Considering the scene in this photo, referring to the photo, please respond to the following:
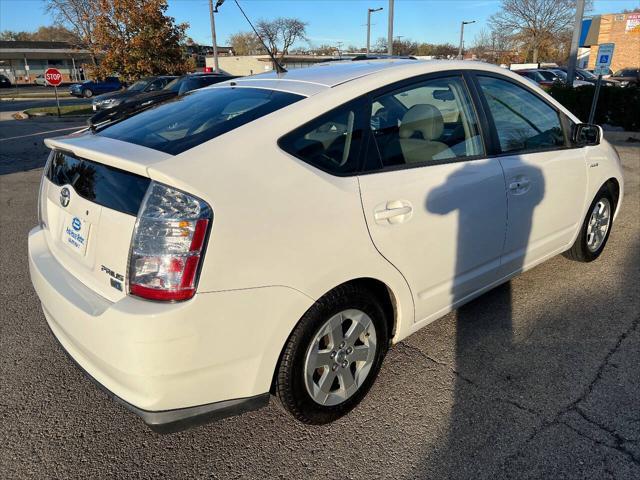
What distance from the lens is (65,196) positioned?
2.29 meters

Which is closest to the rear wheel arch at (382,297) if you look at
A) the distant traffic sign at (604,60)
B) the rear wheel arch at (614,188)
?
the rear wheel arch at (614,188)

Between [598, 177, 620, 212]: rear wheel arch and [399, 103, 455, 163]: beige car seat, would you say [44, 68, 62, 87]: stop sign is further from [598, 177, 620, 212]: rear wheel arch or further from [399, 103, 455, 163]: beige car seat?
[598, 177, 620, 212]: rear wheel arch

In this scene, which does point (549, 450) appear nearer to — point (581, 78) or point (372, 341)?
point (372, 341)

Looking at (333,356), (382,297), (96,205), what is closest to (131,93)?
(96,205)

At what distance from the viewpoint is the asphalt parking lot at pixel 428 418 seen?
7.18ft

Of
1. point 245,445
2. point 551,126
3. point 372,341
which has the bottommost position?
point 245,445

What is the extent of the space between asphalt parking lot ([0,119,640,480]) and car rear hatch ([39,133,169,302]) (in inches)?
33.3

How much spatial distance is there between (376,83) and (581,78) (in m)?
27.4

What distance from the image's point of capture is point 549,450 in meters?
2.25

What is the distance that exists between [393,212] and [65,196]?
1560mm

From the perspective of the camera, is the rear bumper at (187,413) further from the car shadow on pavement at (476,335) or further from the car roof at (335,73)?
the car roof at (335,73)

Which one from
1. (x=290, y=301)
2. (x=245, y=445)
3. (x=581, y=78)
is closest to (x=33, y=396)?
(x=245, y=445)

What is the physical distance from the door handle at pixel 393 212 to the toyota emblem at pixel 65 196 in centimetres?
143

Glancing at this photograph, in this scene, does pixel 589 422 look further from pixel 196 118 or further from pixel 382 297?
pixel 196 118
